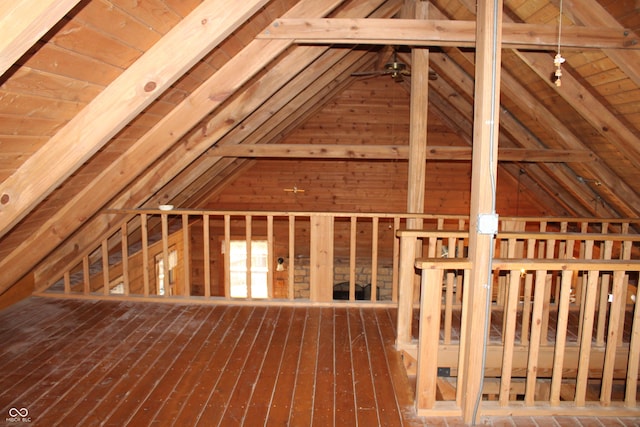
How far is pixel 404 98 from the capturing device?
7855 millimetres

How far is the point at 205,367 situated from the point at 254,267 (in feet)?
20.4

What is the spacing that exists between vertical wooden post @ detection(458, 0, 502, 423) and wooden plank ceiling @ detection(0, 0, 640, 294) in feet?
3.94

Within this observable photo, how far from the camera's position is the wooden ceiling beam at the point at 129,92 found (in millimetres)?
2311

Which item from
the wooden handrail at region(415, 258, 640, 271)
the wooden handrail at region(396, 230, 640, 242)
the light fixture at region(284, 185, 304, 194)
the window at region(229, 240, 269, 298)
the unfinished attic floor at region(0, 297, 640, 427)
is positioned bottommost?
the window at region(229, 240, 269, 298)

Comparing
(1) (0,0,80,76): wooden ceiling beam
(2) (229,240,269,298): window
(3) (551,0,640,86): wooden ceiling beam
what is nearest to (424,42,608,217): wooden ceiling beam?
(3) (551,0,640,86): wooden ceiling beam

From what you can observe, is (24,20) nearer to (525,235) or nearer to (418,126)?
(525,235)

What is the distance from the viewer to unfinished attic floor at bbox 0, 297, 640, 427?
2.48 m

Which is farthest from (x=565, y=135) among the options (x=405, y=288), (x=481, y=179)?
(x=481, y=179)

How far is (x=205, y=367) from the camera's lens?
3000mm

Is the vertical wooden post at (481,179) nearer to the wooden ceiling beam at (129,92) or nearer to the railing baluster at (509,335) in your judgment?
the railing baluster at (509,335)

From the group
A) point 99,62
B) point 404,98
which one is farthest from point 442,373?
point 404,98

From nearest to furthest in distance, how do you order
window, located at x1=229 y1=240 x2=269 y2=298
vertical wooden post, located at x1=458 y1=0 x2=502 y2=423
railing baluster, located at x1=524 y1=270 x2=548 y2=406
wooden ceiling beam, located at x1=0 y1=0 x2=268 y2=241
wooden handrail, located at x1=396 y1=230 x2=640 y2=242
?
vertical wooden post, located at x1=458 y1=0 x2=502 y2=423 < wooden ceiling beam, located at x1=0 y1=0 x2=268 y2=241 < railing baluster, located at x1=524 y1=270 x2=548 y2=406 < wooden handrail, located at x1=396 y1=230 x2=640 y2=242 < window, located at x1=229 y1=240 x2=269 y2=298

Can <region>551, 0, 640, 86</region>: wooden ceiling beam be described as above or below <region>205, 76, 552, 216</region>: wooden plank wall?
above

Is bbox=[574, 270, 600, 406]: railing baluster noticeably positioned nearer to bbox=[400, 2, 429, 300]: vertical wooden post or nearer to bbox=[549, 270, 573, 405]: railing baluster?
bbox=[549, 270, 573, 405]: railing baluster
